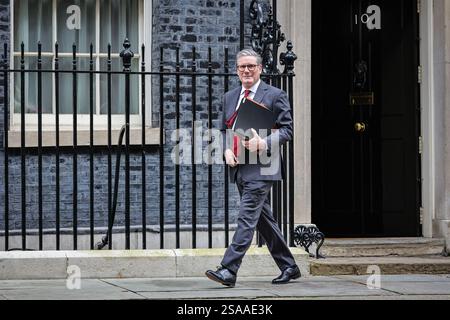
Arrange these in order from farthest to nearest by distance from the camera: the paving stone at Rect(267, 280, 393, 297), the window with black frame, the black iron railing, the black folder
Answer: the window with black frame
the black iron railing
the black folder
the paving stone at Rect(267, 280, 393, 297)

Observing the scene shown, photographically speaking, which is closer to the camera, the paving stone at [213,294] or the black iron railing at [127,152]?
the paving stone at [213,294]

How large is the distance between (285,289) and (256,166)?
3.40 ft

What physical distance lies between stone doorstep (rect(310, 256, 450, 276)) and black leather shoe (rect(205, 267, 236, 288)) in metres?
1.77

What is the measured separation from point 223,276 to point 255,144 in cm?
110

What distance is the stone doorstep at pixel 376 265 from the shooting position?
1031cm

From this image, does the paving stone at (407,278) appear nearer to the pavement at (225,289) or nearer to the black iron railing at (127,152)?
the pavement at (225,289)

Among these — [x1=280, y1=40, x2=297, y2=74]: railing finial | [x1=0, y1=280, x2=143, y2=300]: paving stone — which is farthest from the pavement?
[x1=280, y1=40, x2=297, y2=74]: railing finial

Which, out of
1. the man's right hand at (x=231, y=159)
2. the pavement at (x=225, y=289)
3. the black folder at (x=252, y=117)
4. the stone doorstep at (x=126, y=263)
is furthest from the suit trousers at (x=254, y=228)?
the stone doorstep at (x=126, y=263)

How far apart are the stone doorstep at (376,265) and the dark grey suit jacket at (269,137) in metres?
1.66

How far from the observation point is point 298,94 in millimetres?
11500

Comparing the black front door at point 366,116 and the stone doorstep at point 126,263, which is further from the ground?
the black front door at point 366,116

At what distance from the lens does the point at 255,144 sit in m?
8.75

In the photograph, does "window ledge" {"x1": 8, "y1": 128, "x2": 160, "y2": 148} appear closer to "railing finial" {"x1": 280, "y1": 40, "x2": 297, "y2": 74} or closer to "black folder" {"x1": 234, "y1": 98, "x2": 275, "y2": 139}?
"railing finial" {"x1": 280, "y1": 40, "x2": 297, "y2": 74}

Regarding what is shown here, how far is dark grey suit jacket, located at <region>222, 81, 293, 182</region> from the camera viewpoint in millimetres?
8859
